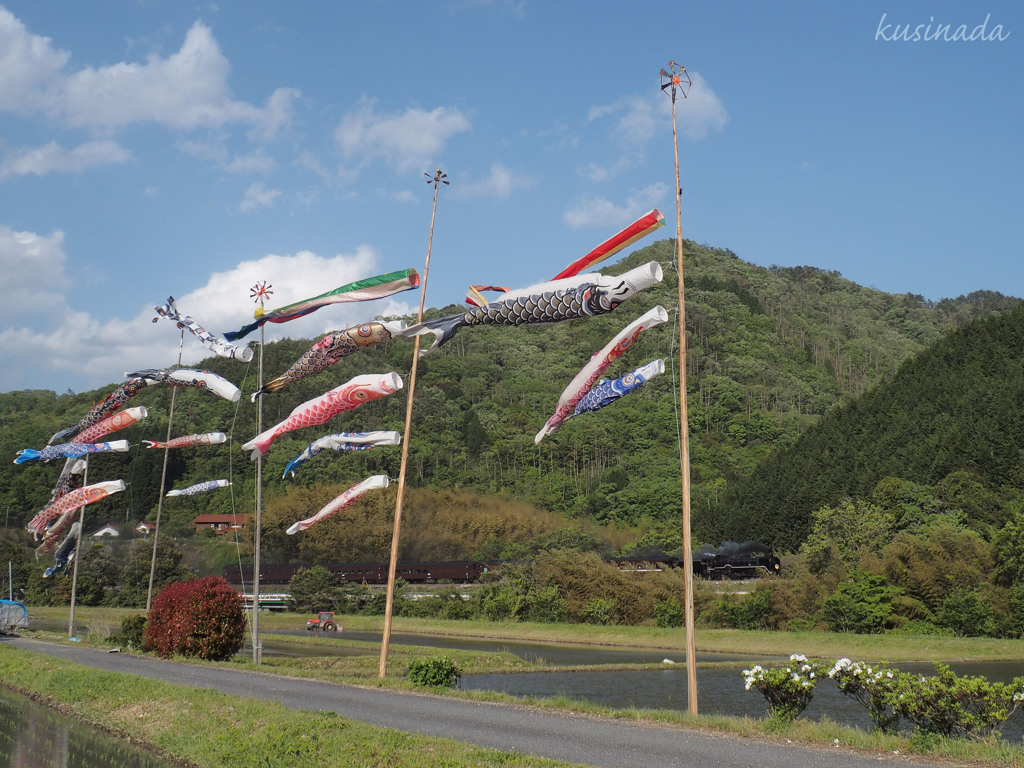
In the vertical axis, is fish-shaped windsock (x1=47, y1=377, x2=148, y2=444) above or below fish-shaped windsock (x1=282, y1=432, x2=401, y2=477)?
above

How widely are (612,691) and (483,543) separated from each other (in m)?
56.8

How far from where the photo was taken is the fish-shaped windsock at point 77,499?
103 feet

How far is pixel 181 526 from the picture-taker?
86.2 m

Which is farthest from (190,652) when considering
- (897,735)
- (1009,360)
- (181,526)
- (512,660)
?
(1009,360)

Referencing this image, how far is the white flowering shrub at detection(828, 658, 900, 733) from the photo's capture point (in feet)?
39.4

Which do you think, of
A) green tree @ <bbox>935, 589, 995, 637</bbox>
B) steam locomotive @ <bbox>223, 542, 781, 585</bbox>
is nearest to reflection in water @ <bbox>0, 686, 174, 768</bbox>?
green tree @ <bbox>935, 589, 995, 637</bbox>

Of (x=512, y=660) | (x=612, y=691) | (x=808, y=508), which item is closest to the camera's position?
(x=612, y=691)

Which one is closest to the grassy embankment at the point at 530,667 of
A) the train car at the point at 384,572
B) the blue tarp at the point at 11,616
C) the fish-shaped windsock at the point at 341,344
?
the blue tarp at the point at 11,616

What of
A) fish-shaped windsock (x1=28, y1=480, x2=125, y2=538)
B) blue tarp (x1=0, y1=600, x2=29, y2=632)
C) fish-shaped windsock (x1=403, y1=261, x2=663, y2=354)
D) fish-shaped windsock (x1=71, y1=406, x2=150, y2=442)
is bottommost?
blue tarp (x1=0, y1=600, x2=29, y2=632)

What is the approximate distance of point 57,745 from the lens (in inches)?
570

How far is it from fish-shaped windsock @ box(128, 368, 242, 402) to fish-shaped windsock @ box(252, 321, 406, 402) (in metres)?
2.81

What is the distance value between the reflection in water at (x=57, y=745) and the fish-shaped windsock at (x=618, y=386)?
30.2 feet

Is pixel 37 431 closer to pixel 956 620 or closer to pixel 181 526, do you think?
pixel 181 526

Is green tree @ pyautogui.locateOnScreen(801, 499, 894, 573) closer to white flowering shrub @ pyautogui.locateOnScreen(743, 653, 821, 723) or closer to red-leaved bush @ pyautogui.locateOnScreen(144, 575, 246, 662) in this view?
red-leaved bush @ pyautogui.locateOnScreen(144, 575, 246, 662)
